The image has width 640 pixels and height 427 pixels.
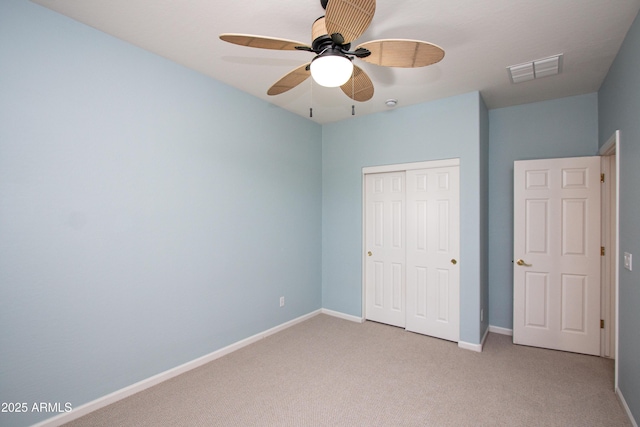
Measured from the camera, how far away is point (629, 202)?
2154mm

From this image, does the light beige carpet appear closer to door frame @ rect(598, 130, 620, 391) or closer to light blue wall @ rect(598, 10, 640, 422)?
light blue wall @ rect(598, 10, 640, 422)

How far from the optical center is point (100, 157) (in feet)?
7.40

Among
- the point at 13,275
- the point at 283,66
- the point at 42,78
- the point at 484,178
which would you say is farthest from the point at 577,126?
the point at 13,275

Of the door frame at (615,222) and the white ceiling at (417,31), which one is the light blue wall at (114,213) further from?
the door frame at (615,222)

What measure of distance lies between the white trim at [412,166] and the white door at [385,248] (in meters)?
0.11

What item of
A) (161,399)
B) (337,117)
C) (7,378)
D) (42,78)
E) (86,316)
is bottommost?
(161,399)

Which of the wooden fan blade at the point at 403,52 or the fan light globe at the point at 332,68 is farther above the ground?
the wooden fan blade at the point at 403,52

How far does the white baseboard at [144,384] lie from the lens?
6.75 feet

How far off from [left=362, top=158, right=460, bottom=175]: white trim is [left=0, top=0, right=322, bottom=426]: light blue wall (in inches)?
56.1

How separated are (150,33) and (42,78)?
0.78m

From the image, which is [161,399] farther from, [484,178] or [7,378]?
[484,178]

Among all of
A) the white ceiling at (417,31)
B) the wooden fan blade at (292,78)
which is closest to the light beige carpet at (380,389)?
the wooden fan blade at (292,78)

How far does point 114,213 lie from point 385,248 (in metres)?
3.05

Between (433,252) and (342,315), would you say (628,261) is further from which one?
(342,315)
